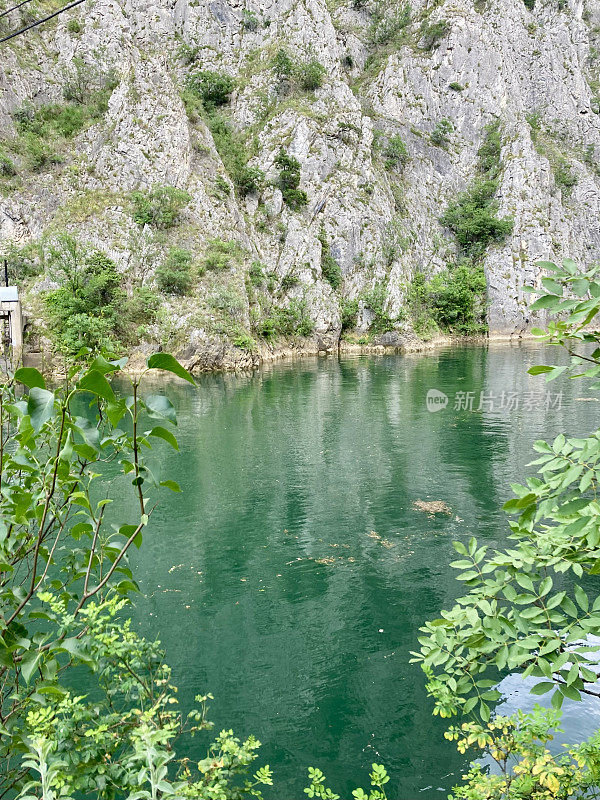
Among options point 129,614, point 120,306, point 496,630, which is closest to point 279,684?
point 129,614

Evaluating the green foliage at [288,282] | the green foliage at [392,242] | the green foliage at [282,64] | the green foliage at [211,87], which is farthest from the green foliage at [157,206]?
the green foliage at [282,64]

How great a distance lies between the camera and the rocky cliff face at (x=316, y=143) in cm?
4212

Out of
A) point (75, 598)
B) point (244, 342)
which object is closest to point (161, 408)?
point (75, 598)

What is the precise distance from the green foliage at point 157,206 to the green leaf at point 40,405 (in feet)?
145

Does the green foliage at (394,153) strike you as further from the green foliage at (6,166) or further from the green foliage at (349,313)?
the green foliage at (6,166)

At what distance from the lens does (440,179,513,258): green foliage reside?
213 ft

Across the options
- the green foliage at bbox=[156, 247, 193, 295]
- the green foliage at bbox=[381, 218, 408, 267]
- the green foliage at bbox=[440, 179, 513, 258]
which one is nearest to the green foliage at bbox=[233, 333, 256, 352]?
the green foliage at bbox=[156, 247, 193, 295]

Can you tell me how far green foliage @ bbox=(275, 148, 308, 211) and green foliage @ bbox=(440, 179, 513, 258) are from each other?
24.3 meters

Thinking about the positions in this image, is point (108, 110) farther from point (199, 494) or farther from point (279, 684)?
point (279, 684)

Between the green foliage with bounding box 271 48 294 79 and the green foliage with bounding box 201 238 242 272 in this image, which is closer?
the green foliage with bounding box 201 238 242 272

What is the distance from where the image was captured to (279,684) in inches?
230

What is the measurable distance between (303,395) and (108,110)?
37893 millimetres

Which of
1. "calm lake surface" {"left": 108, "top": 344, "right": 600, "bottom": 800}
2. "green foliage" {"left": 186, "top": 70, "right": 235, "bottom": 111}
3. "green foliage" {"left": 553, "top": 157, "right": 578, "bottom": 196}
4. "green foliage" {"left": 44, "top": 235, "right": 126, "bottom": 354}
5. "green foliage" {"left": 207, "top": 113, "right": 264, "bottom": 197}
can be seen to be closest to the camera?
"calm lake surface" {"left": 108, "top": 344, "right": 600, "bottom": 800}

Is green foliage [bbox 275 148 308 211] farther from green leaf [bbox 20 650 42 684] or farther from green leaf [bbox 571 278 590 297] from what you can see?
green leaf [bbox 20 650 42 684]
